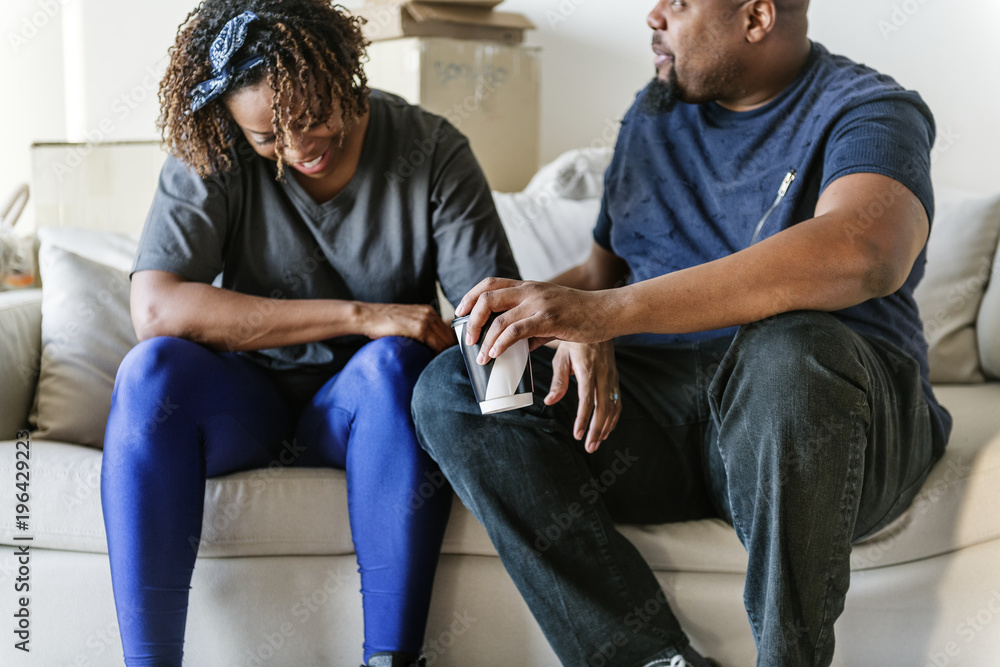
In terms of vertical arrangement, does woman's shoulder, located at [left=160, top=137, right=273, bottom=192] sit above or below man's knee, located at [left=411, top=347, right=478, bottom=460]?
above

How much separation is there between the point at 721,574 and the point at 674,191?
541mm

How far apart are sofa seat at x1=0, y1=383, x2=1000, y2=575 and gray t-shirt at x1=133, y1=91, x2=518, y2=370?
219 millimetres

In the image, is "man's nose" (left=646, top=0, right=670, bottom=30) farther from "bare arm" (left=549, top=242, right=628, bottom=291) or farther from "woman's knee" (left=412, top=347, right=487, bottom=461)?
"woman's knee" (left=412, top=347, right=487, bottom=461)

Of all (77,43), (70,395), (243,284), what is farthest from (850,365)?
(77,43)

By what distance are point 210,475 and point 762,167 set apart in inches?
33.4

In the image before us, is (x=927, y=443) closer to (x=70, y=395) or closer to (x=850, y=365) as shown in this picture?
(x=850, y=365)

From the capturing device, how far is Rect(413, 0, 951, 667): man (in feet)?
2.69

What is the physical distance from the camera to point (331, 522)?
1078 mm

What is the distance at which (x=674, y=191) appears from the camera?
3.97 feet

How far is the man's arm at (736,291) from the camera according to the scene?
2.75 ft

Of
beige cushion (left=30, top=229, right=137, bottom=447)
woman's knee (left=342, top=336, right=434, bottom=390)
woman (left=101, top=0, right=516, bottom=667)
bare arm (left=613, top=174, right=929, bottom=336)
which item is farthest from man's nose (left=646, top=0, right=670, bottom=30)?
beige cushion (left=30, top=229, right=137, bottom=447)

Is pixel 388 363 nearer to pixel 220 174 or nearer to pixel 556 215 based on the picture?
pixel 220 174

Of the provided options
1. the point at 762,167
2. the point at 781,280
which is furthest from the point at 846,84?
the point at 781,280

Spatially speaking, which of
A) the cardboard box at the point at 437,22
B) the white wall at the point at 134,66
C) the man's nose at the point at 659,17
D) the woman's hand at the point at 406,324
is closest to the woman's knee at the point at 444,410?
the woman's hand at the point at 406,324
